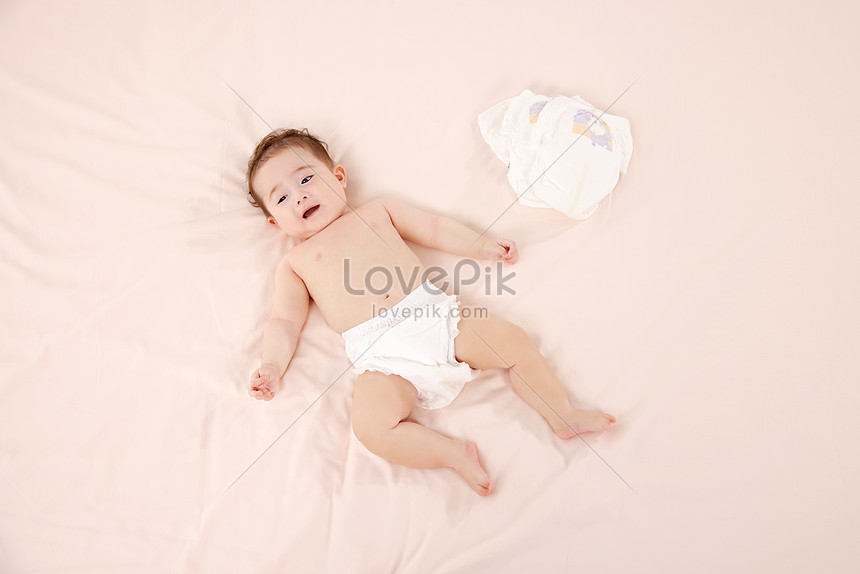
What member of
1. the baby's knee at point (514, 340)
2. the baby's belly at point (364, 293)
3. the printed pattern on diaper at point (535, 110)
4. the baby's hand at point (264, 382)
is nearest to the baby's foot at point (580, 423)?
the baby's knee at point (514, 340)

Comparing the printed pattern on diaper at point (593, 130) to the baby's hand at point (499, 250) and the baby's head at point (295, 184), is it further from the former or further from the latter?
the baby's head at point (295, 184)

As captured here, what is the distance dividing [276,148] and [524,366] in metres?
0.80

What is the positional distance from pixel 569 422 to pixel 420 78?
3.30 ft

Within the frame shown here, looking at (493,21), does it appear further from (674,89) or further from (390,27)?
(674,89)

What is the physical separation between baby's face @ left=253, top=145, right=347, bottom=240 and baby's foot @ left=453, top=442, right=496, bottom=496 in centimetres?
66

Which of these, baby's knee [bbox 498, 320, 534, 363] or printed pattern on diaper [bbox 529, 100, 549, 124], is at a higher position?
printed pattern on diaper [bbox 529, 100, 549, 124]

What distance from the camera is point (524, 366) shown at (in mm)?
1313

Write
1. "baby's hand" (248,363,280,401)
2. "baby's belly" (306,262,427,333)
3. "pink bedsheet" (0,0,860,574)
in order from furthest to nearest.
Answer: "baby's belly" (306,262,427,333), "baby's hand" (248,363,280,401), "pink bedsheet" (0,0,860,574)

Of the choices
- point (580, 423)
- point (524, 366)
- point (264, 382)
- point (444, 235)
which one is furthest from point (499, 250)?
point (264, 382)

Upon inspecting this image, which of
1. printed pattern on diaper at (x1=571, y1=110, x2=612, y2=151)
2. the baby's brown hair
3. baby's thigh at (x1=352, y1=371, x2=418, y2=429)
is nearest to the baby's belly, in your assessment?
baby's thigh at (x1=352, y1=371, x2=418, y2=429)

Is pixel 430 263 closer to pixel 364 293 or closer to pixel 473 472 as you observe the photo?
pixel 364 293

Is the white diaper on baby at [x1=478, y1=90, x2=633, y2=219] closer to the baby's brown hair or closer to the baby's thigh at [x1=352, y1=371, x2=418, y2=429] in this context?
the baby's brown hair

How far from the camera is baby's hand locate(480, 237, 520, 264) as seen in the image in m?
1.45

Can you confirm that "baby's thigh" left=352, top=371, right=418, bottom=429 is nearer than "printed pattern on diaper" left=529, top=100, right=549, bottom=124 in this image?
Yes
